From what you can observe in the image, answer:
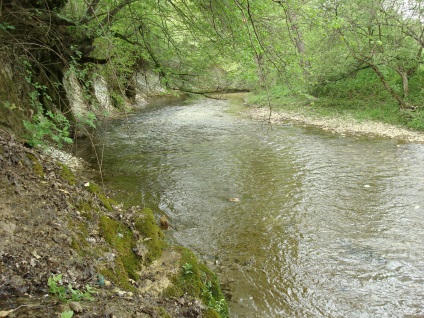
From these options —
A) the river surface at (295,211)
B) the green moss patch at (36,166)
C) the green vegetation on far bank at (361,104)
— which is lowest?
the river surface at (295,211)

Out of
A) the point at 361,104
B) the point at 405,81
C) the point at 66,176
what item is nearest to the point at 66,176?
the point at 66,176

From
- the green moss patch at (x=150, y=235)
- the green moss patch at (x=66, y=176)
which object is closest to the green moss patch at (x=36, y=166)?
the green moss patch at (x=66, y=176)

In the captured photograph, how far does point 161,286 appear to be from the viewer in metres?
3.41

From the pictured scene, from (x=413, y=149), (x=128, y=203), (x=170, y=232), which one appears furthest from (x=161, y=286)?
(x=413, y=149)

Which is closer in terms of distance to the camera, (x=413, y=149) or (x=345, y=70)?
(x=413, y=149)

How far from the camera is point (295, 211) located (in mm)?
6477

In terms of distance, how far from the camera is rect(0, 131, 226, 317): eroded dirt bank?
2188 millimetres

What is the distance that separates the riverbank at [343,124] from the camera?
1210cm

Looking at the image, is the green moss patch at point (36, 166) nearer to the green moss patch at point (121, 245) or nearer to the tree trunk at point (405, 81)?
the green moss patch at point (121, 245)

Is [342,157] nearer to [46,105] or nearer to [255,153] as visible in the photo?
[255,153]

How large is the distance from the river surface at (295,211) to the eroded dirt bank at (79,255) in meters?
0.86

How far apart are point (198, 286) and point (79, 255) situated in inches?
53.1

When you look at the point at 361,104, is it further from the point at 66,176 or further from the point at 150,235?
the point at 66,176

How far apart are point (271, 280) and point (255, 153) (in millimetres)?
6512
